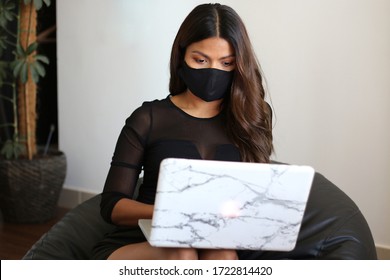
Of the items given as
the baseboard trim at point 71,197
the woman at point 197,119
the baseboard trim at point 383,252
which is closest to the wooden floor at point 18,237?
the baseboard trim at point 71,197

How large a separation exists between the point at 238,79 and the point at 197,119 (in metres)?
0.19

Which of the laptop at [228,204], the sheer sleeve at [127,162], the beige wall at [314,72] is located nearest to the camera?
the laptop at [228,204]

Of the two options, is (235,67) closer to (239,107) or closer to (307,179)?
(239,107)

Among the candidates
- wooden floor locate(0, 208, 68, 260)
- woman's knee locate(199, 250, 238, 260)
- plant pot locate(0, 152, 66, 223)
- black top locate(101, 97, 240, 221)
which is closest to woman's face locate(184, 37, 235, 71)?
black top locate(101, 97, 240, 221)

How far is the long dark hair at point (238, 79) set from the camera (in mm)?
1732

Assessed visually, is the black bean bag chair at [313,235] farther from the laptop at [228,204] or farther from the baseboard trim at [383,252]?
the baseboard trim at [383,252]

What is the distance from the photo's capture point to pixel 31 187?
3.24 m

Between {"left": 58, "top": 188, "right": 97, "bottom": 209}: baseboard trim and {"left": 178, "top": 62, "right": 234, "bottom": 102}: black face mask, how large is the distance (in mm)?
1877

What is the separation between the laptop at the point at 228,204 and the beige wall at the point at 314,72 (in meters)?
1.40

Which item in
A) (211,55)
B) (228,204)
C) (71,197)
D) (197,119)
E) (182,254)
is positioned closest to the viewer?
(228,204)

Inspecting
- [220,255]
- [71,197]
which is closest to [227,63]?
[220,255]

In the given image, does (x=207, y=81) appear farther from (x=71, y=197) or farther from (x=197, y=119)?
(x=71, y=197)

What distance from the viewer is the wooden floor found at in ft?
9.35

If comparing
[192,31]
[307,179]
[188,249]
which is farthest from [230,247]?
[192,31]
